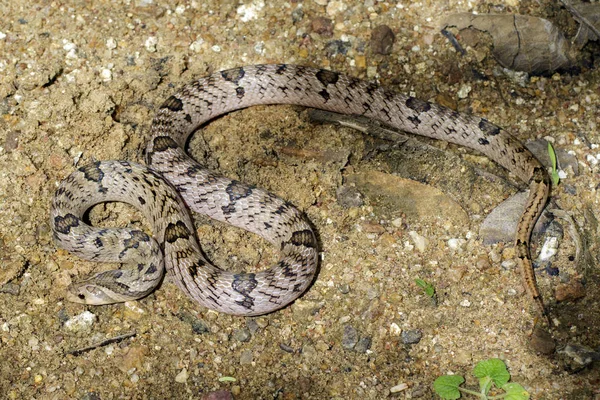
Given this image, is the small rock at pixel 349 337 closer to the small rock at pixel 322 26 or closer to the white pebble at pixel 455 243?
the white pebble at pixel 455 243

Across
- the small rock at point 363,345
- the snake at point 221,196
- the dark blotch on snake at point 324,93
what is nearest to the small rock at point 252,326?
the snake at point 221,196

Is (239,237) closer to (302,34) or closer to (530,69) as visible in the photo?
(302,34)

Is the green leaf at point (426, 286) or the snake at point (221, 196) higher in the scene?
the snake at point (221, 196)

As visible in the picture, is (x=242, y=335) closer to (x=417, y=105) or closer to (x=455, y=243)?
(x=455, y=243)

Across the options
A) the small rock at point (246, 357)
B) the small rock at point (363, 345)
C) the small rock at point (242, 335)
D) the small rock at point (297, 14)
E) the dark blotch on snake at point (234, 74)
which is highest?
the small rock at point (297, 14)

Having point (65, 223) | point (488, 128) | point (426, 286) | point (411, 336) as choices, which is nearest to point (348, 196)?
point (426, 286)

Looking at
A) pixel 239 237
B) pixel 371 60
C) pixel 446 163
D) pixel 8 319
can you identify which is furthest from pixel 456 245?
pixel 8 319
